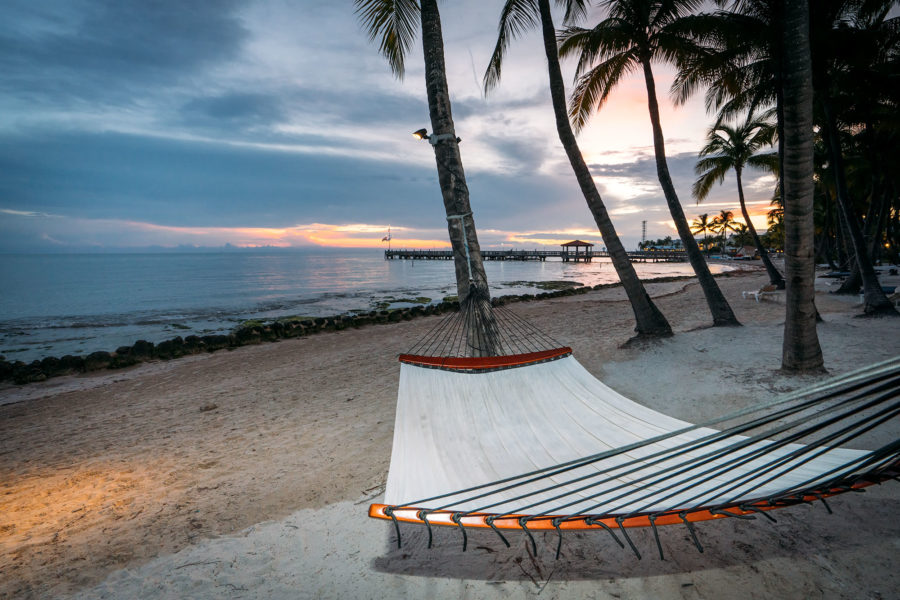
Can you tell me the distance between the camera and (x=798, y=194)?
15.1ft

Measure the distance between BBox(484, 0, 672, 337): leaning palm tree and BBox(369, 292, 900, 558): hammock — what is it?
3317 mm

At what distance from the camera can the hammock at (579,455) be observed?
1.93 metres

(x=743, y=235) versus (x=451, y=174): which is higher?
(x=743, y=235)

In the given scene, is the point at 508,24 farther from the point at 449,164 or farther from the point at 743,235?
the point at 743,235

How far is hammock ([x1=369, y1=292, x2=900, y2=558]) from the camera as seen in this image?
1.93m

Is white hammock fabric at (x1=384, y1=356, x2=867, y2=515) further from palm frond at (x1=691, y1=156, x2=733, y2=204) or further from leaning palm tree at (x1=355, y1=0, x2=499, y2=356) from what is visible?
palm frond at (x1=691, y1=156, x2=733, y2=204)

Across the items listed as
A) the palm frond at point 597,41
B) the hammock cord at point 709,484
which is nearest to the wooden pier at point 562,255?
the palm frond at point 597,41

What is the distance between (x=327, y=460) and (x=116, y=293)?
33999 millimetres

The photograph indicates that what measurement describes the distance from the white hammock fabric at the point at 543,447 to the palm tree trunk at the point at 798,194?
263 centimetres

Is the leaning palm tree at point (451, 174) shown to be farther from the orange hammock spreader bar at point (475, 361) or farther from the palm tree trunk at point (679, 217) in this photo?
the palm tree trunk at point (679, 217)

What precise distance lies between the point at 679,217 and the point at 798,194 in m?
2.87

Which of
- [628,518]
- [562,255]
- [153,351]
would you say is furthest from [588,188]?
[562,255]

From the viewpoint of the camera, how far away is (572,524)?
1981mm

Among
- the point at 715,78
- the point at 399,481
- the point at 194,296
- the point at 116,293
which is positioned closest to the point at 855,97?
the point at 715,78
